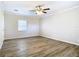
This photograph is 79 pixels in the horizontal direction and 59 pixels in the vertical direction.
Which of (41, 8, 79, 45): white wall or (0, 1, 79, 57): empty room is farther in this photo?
(41, 8, 79, 45): white wall

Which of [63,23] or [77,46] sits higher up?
[63,23]

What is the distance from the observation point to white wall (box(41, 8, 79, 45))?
2850 millimetres

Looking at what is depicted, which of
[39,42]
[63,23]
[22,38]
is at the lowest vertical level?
[39,42]

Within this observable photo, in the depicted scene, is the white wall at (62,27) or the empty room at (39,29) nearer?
the empty room at (39,29)

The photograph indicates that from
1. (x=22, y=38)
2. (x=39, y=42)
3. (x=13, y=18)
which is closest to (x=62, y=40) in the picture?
(x=39, y=42)

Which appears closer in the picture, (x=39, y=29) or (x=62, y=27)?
(x=39, y=29)

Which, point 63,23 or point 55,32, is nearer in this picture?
point 63,23

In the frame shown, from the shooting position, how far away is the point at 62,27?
11.2ft

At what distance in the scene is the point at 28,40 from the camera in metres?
3.42

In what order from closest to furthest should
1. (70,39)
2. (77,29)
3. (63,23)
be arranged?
(77,29), (70,39), (63,23)

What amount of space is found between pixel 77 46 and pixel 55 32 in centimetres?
108

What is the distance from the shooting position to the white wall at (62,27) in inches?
112

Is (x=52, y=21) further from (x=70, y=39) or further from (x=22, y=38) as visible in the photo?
(x=22, y=38)

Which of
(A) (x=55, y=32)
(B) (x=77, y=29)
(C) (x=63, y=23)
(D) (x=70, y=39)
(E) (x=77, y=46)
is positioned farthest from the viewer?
(A) (x=55, y=32)
